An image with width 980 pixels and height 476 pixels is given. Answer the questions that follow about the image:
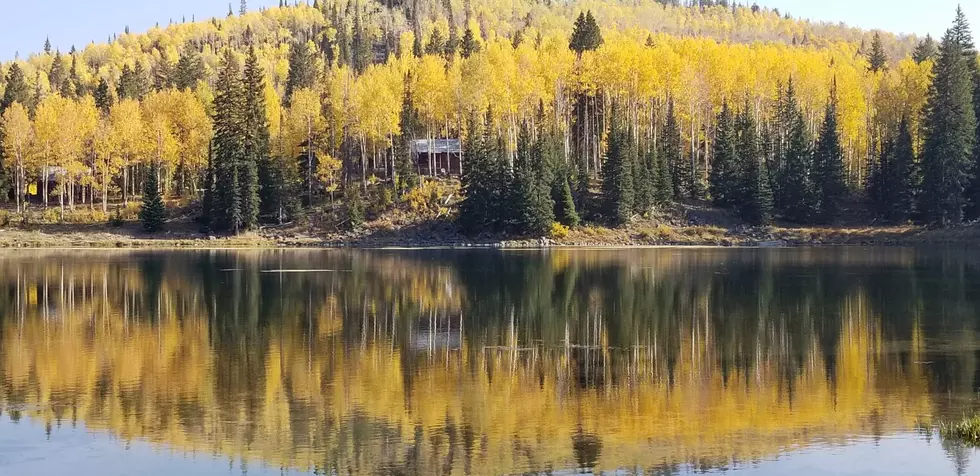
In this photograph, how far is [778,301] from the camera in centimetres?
3666

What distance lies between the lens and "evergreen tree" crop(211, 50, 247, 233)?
83.7 m

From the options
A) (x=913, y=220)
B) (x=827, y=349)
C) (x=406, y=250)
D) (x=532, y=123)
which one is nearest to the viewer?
(x=827, y=349)

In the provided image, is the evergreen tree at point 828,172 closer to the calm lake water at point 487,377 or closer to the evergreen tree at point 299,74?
the calm lake water at point 487,377

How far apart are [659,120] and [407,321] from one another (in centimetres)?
6869

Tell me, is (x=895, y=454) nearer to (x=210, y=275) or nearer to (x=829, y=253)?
(x=210, y=275)

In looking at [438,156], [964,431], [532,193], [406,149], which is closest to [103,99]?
[438,156]

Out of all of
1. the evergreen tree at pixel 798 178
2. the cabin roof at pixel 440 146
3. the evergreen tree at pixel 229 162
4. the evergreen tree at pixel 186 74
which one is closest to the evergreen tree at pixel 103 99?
the evergreen tree at pixel 186 74

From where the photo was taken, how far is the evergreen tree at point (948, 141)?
78875 millimetres

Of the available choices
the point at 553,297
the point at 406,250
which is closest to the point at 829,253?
the point at 406,250

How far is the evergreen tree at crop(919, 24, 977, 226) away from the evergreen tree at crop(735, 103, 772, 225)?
12.2 m

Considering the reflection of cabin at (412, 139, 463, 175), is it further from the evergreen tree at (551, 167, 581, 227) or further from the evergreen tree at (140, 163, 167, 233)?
the evergreen tree at (140, 163, 167, 233)

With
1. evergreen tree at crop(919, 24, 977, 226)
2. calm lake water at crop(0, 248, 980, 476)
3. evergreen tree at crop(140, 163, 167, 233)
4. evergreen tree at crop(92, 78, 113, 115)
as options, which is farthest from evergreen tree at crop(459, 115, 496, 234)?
evergreen tree at crop(92, 78, 113, 115)

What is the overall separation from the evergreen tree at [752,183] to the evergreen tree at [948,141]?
1222cm

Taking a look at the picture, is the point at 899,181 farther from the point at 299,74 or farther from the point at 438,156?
the point at 299,74
